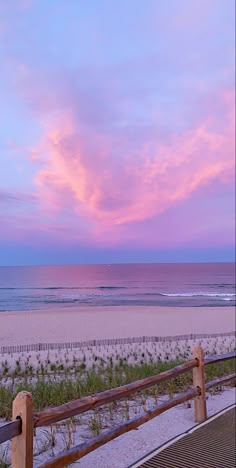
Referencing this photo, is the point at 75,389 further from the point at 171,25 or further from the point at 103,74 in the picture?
the point at 171,25

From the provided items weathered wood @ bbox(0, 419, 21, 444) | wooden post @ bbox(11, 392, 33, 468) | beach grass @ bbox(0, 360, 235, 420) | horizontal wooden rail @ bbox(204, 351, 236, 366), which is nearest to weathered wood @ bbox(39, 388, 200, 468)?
wooden post @ bbox(11, 392, 33, 468)

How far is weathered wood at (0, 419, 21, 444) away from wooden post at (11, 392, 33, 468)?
31mm

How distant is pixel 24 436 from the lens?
2.83m

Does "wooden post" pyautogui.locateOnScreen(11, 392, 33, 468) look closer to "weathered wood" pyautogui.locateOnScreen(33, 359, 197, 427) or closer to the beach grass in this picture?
"weathered wood" pyautogui.locateOnScreen(33, 359, 197, 427)

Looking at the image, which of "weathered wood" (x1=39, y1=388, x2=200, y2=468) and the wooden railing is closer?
the wooden railing

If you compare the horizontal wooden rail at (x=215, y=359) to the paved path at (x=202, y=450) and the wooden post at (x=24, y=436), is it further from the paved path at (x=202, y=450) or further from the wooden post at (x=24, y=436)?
the wooden post at (x=24, y=436)

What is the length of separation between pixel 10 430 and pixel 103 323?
11368 millimetres

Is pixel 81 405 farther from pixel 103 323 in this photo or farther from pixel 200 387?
pixel 103 323

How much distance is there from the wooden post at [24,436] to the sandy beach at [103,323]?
1427 mm

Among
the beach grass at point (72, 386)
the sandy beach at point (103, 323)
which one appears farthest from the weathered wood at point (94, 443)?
the beach grass at point (72, 386)

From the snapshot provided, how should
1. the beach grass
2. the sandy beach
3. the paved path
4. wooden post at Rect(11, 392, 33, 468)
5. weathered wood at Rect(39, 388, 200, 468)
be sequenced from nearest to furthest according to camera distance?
wooden post at Rect(11, 392, 33, 468), weathered wood at Rect(39, 388, 200, 468), the paved path, the sandy beach, the beach grass

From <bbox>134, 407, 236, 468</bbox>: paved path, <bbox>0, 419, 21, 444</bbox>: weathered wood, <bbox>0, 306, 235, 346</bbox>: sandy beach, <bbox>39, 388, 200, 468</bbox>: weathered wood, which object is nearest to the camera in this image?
<bbox>0, 419, 21, 444</bbox>: weathered wood

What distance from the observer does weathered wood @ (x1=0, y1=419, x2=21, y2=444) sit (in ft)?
8.71

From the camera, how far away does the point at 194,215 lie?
54.2 ft
